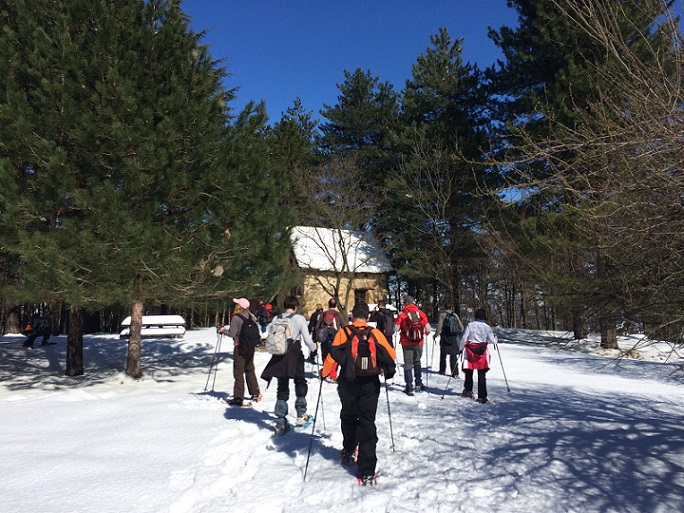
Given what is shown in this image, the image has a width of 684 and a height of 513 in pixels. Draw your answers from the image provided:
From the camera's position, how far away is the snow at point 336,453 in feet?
13.2

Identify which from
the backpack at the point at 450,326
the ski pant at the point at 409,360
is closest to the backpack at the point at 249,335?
the ski pant at the point at 409,360

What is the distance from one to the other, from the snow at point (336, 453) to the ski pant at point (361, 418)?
0.86ft

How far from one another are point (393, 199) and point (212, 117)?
63.2 feet

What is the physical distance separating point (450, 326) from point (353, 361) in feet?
19.5

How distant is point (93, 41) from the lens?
9297 mm

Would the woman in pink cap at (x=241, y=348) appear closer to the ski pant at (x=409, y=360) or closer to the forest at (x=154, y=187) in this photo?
the forest at (x=154, y=187)

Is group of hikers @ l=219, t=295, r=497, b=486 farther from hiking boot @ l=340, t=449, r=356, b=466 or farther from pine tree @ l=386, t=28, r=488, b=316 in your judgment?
pine tree @ l=386, t=28, r=488, b=316

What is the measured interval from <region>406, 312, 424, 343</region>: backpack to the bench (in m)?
14.8

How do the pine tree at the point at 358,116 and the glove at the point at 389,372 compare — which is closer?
the glove at the point at 389,372

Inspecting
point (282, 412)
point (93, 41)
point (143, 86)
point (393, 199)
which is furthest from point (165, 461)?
point (393, 199)

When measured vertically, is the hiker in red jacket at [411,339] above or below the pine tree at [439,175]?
below

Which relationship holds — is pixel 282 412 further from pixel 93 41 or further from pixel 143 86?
pixel 93 41

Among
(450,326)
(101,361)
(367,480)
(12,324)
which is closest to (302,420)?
(367,480)

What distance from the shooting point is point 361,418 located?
456 cm
